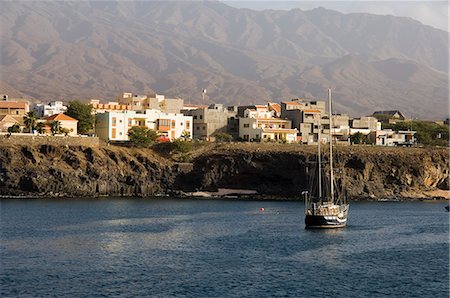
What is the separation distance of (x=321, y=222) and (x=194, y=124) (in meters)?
73.5

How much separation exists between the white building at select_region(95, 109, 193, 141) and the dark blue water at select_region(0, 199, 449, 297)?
125 feet

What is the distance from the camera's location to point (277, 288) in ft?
158

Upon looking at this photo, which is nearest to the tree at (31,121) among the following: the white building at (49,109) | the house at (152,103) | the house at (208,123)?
the white building at (49,109)

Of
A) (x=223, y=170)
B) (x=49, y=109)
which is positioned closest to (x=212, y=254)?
(x=223, y=170)

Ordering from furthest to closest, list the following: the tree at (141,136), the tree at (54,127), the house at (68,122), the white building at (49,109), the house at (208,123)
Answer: the white building at (49,109), the house at (208,123), the house at (68,122), the tree at (141,136), the tree at (54,127)

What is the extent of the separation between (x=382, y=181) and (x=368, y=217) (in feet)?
124

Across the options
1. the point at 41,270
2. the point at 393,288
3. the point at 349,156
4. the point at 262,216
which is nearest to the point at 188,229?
the point at 262,216

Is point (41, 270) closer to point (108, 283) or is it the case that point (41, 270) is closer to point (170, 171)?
point (108, 283)

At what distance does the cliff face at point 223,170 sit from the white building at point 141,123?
8140 mm

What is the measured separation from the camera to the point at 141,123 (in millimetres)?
135875

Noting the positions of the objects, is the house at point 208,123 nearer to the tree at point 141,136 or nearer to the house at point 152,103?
the house at point 152,103

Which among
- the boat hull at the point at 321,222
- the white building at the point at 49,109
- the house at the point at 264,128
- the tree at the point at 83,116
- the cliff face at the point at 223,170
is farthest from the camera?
the white building at the point at 49,109

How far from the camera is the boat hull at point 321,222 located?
7681 centimetres

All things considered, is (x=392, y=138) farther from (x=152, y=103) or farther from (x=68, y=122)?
(x=68, y=122)
